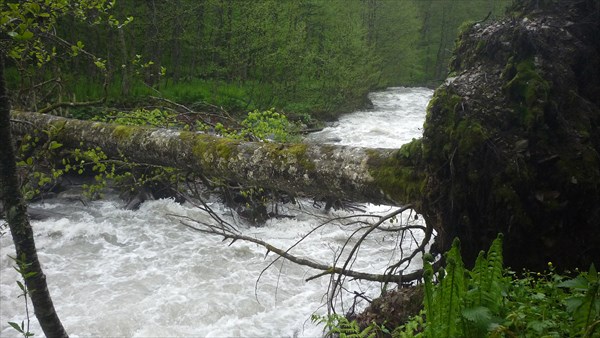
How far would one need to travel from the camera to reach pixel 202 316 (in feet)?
18.5

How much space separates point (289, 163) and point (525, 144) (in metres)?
1.83

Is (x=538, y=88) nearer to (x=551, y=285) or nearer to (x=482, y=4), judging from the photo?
(x=551, y=285)

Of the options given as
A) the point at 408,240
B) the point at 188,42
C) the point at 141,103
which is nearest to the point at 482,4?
the point at 188,42

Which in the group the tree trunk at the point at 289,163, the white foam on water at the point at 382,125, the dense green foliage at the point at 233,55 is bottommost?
the white foam on water at the point at 382,125

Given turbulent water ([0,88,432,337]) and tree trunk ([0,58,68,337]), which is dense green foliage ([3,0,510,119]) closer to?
turbulent water ([0,88,432,337])

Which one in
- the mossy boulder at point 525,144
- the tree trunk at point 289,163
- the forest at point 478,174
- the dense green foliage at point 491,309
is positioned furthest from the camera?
the tree trunk at point 289,163

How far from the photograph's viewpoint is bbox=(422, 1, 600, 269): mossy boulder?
105 inches

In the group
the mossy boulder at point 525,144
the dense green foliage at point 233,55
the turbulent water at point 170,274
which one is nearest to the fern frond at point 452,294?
the mossy boulder at point 525,144

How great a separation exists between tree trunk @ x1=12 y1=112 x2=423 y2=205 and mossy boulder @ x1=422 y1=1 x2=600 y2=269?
0.32 metres

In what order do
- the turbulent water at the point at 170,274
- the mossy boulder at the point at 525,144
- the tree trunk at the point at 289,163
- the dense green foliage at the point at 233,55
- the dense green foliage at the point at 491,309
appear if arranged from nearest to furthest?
the dense green foliage at the point at 491,309
the mossy boulder at the point at 525,144
the tree trunk at the point at 289,163
the turbulent water at the point at 170,274
the dense green foliage at the point at 233,55

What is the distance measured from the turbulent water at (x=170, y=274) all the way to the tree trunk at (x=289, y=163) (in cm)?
65

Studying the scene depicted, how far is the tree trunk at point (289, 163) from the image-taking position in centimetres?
330

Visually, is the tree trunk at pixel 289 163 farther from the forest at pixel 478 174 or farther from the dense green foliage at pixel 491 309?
the dense green foliage at pixel 491 309

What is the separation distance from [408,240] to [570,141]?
17.4 ft
